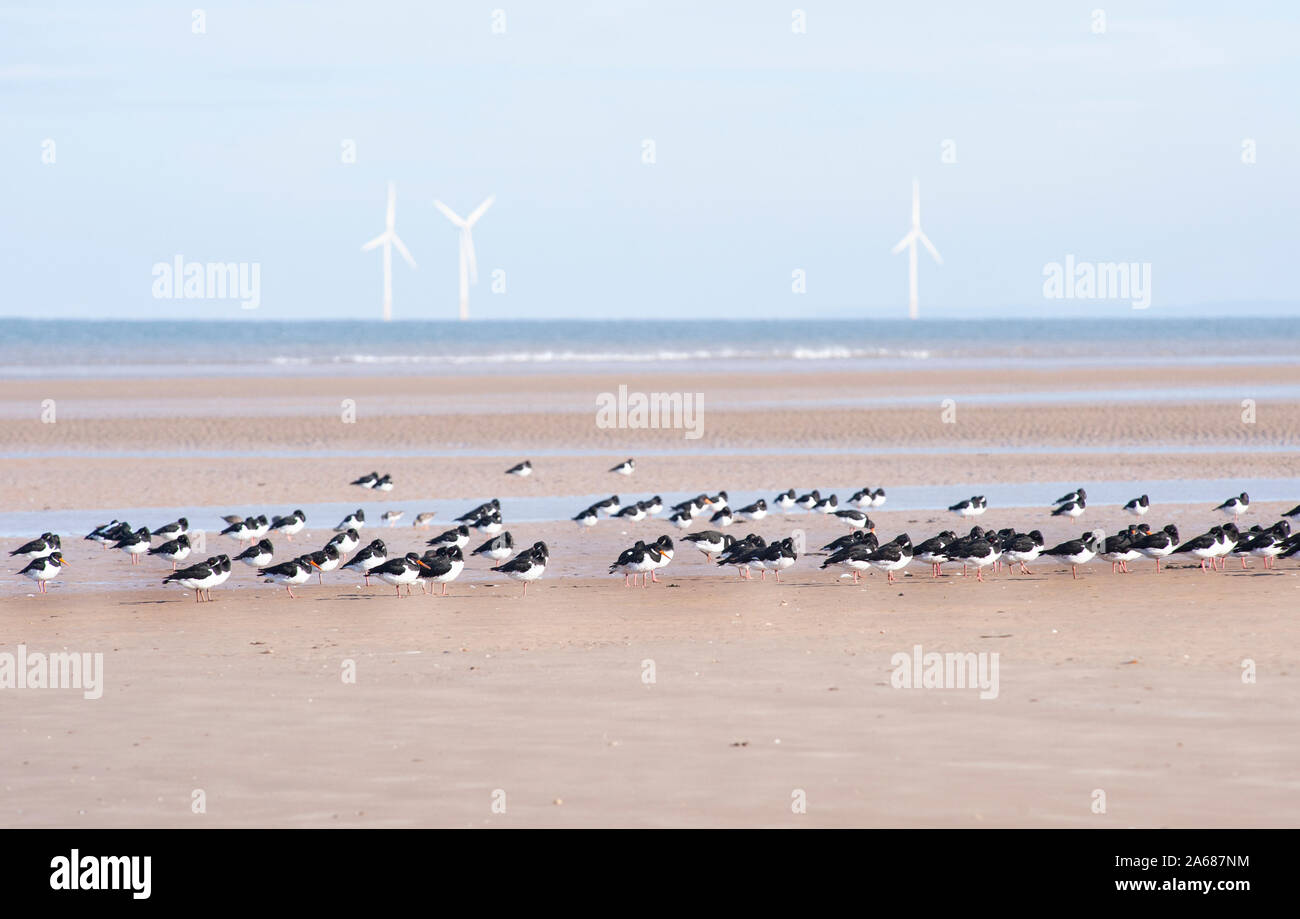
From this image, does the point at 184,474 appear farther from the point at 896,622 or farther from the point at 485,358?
the point at 485,358

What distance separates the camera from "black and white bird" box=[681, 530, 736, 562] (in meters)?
20.1

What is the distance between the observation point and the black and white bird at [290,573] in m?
17.2

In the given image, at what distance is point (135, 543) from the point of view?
776 inches

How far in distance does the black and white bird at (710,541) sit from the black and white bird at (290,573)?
16.8 feet

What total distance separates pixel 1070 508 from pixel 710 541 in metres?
5.59

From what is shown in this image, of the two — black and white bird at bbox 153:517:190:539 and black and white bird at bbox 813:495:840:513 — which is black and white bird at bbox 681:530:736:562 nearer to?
black and white bird at bbox 813:495:840:513

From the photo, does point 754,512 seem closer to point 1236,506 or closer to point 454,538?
point 454,538

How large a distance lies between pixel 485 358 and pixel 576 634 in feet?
251

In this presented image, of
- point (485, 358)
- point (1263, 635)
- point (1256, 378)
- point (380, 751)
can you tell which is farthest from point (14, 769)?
point (485, 358)

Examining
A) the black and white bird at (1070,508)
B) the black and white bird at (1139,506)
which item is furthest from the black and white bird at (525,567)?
the black and white bird at (1139,506)

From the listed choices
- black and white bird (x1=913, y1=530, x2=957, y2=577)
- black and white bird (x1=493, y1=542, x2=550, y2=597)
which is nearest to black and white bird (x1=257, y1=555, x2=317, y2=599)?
black and white bird (x1=493, y1=542, x2=550, y2=597)

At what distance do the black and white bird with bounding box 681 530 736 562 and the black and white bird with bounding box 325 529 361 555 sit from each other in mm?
4355

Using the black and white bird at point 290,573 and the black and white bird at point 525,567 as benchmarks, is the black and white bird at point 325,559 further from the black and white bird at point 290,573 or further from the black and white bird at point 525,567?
the black and white bird at point 525,567
